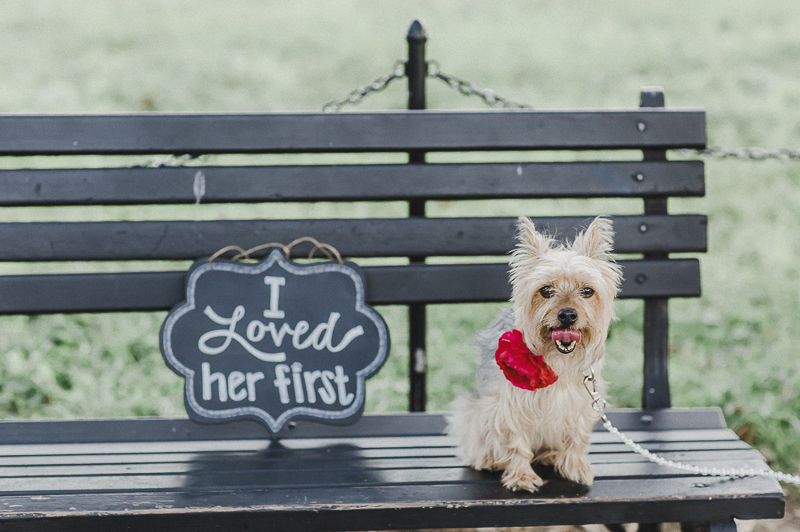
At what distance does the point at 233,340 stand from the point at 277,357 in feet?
0.53

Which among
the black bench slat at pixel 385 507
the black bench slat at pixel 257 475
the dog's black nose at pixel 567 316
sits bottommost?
the black bench slat at pixel 385 507

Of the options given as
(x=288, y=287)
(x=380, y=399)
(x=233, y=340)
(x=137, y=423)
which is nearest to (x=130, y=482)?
(x=137, y=423)

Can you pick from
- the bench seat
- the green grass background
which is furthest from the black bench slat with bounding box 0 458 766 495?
the green grass background

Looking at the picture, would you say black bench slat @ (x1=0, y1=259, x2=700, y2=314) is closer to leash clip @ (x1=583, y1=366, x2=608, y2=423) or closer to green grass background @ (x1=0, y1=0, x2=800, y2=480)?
leash clip @ (x1=583, y1=366, x2=608, y2=423)

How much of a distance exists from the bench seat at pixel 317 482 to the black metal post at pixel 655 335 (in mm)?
174

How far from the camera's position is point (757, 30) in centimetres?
711

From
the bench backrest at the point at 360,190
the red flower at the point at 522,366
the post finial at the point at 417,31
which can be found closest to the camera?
the red flower at the point at 522,366

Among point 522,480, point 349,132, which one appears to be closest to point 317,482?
point 522,480

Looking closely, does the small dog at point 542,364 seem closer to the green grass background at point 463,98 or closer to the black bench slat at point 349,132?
the black bench slat at point 349,132

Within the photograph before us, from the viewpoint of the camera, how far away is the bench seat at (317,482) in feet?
6.55

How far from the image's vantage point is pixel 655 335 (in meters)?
2.73

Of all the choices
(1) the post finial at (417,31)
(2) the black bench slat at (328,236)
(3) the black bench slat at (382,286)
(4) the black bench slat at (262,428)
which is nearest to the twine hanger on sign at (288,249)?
(2) the black bench slat at (328,236)

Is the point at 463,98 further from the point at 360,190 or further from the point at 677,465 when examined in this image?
the point at 677,465

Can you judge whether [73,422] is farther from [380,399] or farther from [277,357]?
[380,399]
